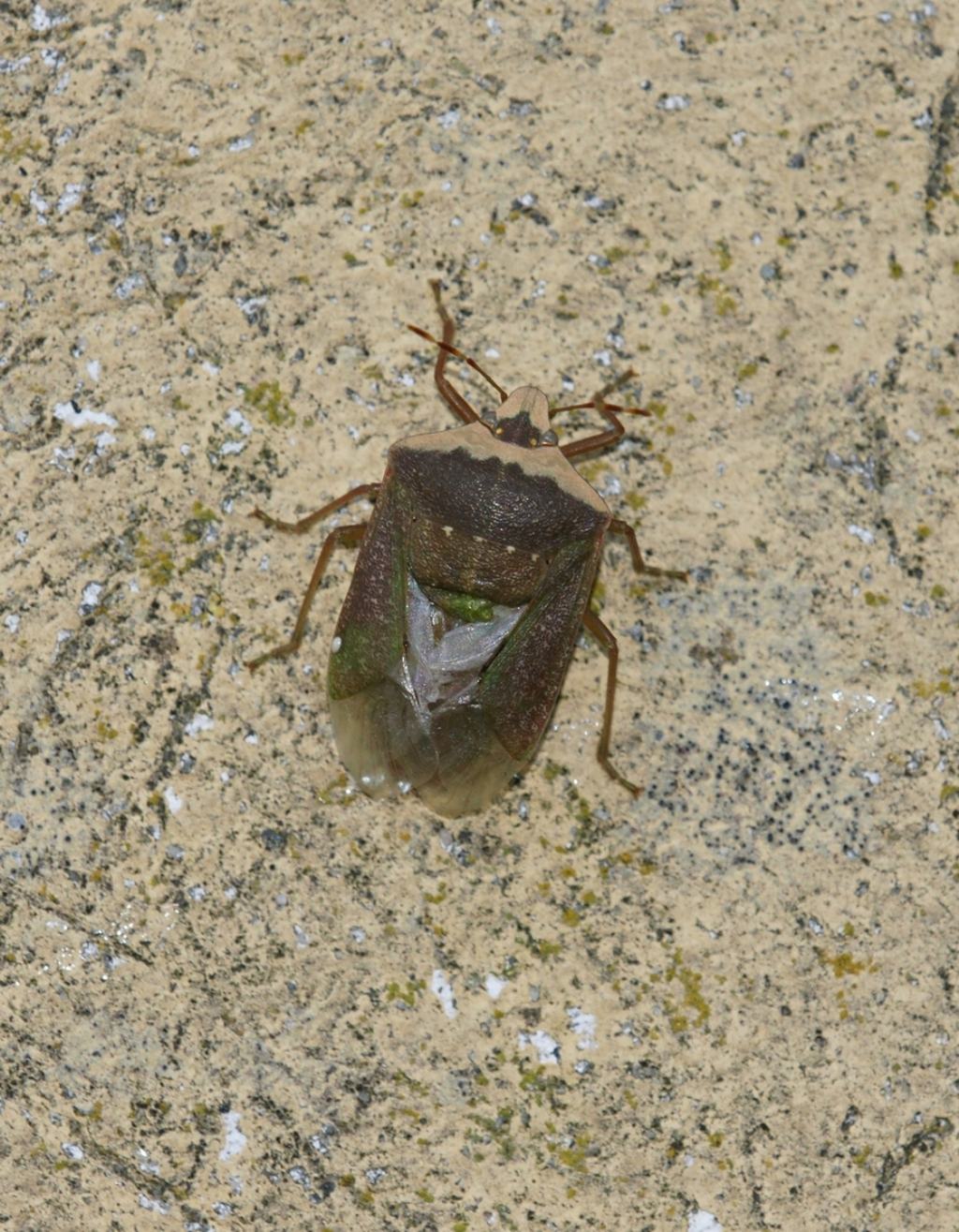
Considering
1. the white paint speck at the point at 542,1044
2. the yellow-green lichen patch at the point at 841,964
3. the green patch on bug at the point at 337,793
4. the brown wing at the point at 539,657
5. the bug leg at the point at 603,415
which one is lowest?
the white paint speck at the point at 542,1044

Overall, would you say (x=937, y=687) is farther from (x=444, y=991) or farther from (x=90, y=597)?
(x=90, y=597)

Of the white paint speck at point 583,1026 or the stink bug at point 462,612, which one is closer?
the stink bug at point 462,612

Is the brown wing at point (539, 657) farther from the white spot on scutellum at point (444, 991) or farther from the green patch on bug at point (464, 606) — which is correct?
the white spot on scutellum at point (444, 991)

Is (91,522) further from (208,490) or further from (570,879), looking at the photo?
(570,879)

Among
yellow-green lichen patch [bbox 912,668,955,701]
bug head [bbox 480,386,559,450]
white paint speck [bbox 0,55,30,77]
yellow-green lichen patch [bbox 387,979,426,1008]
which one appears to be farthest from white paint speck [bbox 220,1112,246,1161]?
white paint speck [bbox 0,55,30,77]

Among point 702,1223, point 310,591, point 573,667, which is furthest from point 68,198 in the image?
point 702,1223

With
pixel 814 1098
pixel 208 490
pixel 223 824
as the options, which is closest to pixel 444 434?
pixel 208 490

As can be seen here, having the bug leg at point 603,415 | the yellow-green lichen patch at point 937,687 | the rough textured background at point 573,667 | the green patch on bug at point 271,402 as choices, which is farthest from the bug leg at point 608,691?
the green patch on bug at point 271,402

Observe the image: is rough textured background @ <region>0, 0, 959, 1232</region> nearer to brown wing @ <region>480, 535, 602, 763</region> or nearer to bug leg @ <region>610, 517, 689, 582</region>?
bug leg @ <region>610, 517, 689, 582</region>
